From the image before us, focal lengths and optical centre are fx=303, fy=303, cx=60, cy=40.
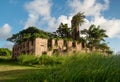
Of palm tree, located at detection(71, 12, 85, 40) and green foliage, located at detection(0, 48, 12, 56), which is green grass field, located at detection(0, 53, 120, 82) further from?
green foliage, located at detection(0, 48, 12, 56)

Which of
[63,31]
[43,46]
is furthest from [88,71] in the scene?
[63,31]

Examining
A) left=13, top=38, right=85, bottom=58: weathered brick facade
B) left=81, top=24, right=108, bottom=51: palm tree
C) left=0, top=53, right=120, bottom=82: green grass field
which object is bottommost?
left=0, top=53, right=120, bottom=82: green grass field

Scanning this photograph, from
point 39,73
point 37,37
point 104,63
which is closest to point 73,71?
point 104,63

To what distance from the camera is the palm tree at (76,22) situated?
157ft

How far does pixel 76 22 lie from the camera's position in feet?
160

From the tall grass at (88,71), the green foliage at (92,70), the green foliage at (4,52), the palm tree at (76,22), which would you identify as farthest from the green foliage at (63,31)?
the green foliage at (92,70)

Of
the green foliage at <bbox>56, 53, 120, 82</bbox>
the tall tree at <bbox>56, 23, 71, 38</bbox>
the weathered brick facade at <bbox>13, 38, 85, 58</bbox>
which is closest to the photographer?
the green foliage at <bbox>56, 53, 120, 82</bbox>

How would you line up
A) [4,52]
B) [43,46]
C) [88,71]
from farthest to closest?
[4,52]
[43,46]
[88,71]

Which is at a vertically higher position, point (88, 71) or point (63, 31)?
point (63, 31)

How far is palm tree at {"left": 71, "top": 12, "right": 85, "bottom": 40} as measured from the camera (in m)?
47.8

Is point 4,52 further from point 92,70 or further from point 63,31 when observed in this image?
point 92,70

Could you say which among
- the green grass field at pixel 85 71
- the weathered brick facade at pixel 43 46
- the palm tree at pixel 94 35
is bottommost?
the green grass field at pixel 85 71

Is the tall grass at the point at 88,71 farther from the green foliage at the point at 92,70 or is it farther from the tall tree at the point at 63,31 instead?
the tall tree at the point at 63,31

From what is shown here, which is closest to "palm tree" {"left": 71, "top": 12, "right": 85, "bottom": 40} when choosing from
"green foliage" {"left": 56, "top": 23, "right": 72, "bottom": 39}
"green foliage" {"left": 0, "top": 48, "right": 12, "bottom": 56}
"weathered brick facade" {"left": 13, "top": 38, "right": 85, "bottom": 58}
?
"green foliage" {"left": 56, "top": 23, "right": 72, "bottom": 39}
